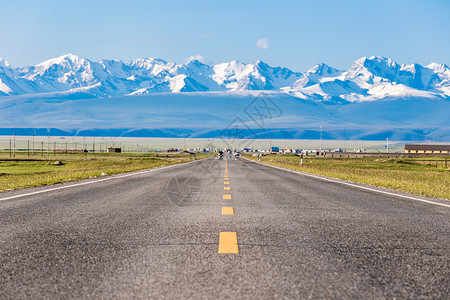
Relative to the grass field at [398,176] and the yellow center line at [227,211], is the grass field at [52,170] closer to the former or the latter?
the yellow center line at [227,211]

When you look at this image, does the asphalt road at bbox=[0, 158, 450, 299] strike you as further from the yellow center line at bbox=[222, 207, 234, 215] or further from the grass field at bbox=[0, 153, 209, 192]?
the grass field at bbox=[0, 153, 209, 192]

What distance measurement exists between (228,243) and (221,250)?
47 cm

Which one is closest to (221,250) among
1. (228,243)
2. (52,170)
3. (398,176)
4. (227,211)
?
(228,243)

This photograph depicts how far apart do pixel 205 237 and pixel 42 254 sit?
2384 mm

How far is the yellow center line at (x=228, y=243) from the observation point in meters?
6.81

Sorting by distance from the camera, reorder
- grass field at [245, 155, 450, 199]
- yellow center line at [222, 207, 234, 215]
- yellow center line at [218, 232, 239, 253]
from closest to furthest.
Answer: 1. yellow center line at [218, 232, 239, 253]
2. yellow center line at [222, 207, 234, 215]
3. grass field at [245, 155, 450, 199]

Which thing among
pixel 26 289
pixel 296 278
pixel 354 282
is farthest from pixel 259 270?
pixel 26 289

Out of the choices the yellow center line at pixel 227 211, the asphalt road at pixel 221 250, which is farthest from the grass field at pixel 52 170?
the asphalt road at pixel 221 250

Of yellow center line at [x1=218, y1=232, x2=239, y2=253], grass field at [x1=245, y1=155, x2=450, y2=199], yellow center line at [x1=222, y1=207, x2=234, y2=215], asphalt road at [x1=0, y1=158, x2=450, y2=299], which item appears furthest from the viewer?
grass field at [x1=245, y1=155, x2=450, y2=199]

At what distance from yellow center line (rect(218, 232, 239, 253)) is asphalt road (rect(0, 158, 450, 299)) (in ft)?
0.05

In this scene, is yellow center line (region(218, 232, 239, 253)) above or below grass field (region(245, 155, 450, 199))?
above

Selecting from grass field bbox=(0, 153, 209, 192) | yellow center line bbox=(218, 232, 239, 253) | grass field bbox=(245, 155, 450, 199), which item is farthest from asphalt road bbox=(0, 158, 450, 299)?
grass field bbox=(0, 153, 209, 192)

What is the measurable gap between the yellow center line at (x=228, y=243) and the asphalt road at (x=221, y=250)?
0.05 feet

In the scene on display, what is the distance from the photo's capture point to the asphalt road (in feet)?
16.6
